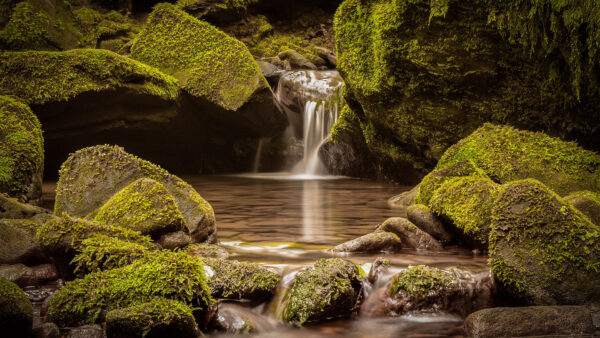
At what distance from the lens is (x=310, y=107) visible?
1565 centimetres

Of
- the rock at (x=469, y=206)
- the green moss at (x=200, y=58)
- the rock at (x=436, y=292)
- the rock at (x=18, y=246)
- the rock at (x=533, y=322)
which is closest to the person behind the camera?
the rock at (x=533, y=322)

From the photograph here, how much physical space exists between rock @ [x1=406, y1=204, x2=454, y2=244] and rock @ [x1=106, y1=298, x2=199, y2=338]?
9.66 feet

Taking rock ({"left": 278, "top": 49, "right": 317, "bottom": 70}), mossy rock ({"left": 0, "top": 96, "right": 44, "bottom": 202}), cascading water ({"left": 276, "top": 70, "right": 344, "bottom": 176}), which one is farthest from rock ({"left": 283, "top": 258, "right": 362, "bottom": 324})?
rock ({"left": 278, "top": 49, "right": 317, "bottom": 70})

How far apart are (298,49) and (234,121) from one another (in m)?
8.94

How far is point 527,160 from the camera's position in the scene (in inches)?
259

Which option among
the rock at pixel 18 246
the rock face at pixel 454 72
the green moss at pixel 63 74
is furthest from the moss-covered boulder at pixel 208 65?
the rock at pixel 18 246

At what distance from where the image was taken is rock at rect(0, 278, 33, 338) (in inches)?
103

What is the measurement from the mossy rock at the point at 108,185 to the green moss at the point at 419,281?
7.32ft

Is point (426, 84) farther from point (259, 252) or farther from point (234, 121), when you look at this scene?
point (234, 121)

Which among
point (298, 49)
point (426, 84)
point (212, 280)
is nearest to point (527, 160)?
point (426, 84)

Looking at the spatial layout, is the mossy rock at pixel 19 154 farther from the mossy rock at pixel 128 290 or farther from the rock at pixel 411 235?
the rock at pixel 411 235

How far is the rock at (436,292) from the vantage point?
3377 millimetres

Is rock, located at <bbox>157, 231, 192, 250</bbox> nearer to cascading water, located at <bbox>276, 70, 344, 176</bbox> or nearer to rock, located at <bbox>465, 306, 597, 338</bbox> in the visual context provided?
rock, located at <bbox>465, 306, 597, 338</bbox>

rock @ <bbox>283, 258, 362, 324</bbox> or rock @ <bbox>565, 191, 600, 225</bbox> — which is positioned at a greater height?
rock @ <bbox>565, 191, 600, 225</bbox>
